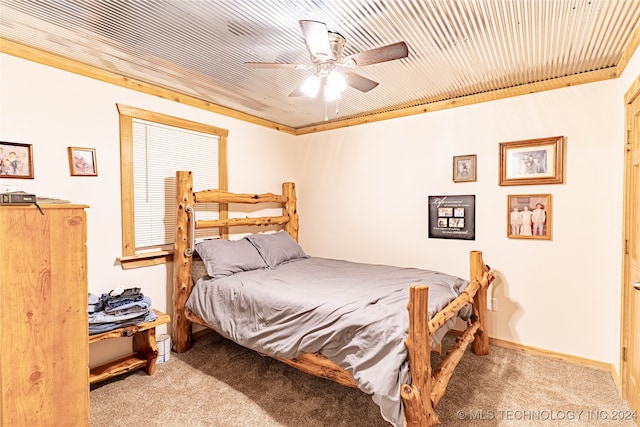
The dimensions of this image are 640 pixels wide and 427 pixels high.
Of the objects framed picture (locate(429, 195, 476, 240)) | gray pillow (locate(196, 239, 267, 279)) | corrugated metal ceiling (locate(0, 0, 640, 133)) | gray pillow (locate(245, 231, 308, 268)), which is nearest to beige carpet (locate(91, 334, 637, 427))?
gray pillow (locate(196, 239, 267, 279))

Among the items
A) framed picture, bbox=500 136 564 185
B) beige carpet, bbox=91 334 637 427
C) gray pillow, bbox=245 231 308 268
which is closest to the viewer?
beige carpet, bbox=91 334 637 427

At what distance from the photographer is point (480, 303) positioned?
2783mm

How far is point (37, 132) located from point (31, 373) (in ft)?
5.56

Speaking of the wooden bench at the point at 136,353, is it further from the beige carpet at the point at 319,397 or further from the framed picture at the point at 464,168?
the framed picture at the point at 464,168

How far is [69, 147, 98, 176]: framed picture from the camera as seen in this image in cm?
248

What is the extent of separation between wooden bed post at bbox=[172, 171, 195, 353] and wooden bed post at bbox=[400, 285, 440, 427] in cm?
219

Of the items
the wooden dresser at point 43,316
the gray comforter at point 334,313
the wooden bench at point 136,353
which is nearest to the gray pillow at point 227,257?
the gray comforter at point 334,313

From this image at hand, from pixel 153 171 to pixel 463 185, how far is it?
3062 mm

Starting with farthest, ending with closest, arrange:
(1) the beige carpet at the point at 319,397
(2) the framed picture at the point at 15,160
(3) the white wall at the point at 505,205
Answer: (3) the white wall at the point at 505,205
(2) the framed picture at the point at 15,160
(1) the beige carpet at the point at 319,397

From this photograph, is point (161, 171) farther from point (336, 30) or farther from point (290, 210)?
point (336, 30)

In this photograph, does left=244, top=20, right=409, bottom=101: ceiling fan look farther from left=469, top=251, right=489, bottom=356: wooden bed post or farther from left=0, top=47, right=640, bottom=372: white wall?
left=469, top=251, right=489, bottom=356: wooden bed post

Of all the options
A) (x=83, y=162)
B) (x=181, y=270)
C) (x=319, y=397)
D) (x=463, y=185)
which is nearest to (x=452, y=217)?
(x=463, y=185)

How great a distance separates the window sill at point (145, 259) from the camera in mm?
2797

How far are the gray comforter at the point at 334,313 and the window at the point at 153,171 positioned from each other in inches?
25.7
